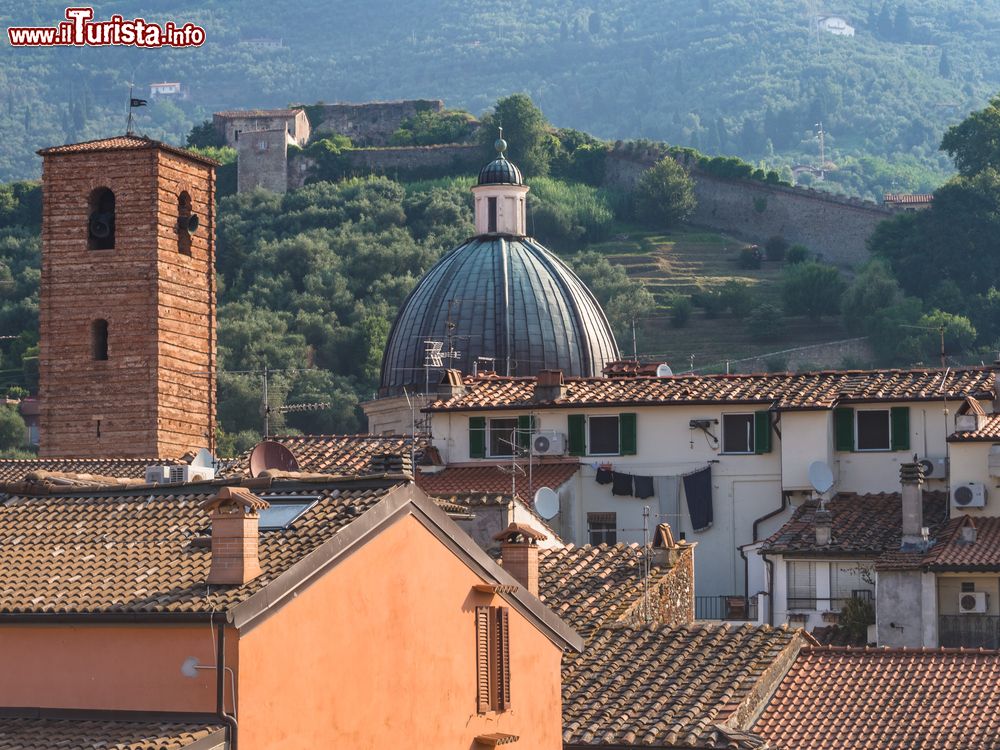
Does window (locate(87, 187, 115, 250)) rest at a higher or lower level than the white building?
higher

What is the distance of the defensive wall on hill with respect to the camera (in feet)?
379

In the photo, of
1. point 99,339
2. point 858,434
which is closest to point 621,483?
point 858,434

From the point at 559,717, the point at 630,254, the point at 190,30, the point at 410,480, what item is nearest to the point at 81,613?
the point at 410,480

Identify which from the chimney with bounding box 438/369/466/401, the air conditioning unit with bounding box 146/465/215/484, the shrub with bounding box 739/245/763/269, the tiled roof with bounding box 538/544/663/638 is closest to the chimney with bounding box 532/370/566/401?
the chimney with bounding box 438/369/466/401

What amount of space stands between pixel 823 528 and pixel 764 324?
6225cm

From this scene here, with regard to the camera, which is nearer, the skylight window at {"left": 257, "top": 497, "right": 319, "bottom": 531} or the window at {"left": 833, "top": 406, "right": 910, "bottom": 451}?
the skylight window at {"left": 257, "top": 497, "right": 319, "bottom": 531}

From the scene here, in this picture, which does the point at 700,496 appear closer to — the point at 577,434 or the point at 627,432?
the point at 627,432

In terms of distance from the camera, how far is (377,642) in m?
19.6

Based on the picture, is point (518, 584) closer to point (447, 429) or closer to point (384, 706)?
point (384, 706)

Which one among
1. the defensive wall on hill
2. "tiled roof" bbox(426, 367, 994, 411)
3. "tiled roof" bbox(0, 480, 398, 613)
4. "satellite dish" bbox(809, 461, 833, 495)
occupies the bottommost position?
"tiled roof" bbox(0, 480, 398, 613)

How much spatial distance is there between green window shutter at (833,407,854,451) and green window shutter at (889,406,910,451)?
62cm

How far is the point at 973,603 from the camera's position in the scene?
33750 mm

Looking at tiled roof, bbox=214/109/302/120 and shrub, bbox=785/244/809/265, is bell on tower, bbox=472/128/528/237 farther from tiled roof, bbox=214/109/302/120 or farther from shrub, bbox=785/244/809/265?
tiled roof, bbox=214/109/302/120

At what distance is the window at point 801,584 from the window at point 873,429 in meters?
3.69
